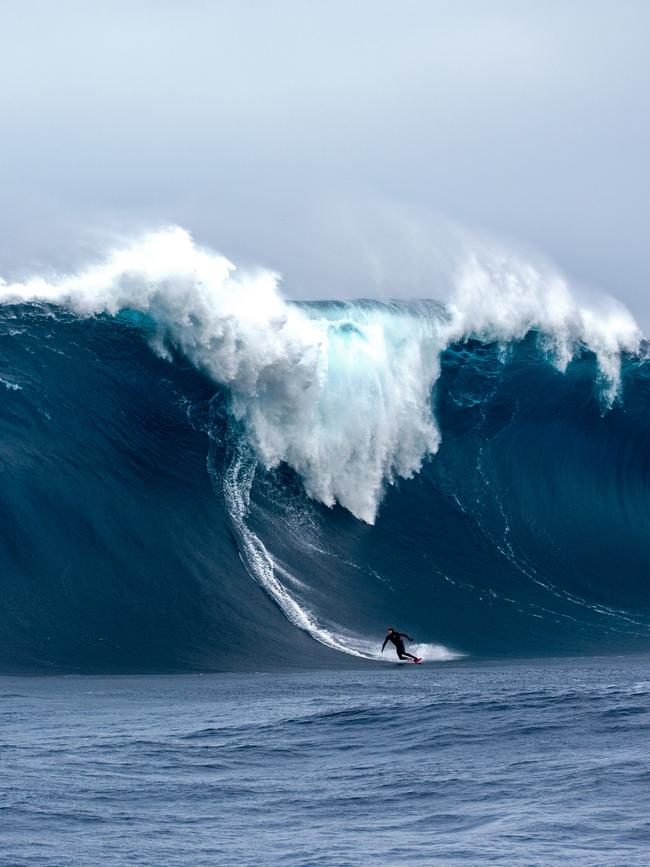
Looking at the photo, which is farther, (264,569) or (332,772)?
(264,569)

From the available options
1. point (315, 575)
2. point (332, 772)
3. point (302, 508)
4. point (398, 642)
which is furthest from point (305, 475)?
point (332, 772)

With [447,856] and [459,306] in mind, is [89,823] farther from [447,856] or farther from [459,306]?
[459,306]

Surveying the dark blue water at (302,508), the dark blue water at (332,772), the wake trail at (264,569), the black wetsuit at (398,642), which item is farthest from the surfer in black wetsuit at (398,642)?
the dark blue water at (332,772)

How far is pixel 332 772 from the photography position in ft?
33.6

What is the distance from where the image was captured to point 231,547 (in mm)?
19516

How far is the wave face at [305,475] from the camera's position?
18047 millimetres

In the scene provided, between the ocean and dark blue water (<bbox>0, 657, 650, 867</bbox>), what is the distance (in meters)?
0.04

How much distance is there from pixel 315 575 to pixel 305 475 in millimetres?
2873

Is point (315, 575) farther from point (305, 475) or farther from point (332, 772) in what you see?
point (332, 772)

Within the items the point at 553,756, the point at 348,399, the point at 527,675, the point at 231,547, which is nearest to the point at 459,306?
the point at 348,399

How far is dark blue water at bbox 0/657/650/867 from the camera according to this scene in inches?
317

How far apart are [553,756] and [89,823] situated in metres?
3.78

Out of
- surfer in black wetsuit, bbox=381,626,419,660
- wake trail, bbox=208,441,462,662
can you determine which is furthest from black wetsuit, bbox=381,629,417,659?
wake trail, bbox=208,441,462,662

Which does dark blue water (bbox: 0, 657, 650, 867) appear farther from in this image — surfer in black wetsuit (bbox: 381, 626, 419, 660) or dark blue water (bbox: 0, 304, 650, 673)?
dark blue water (bbox: 0, 304, 650, 673)
